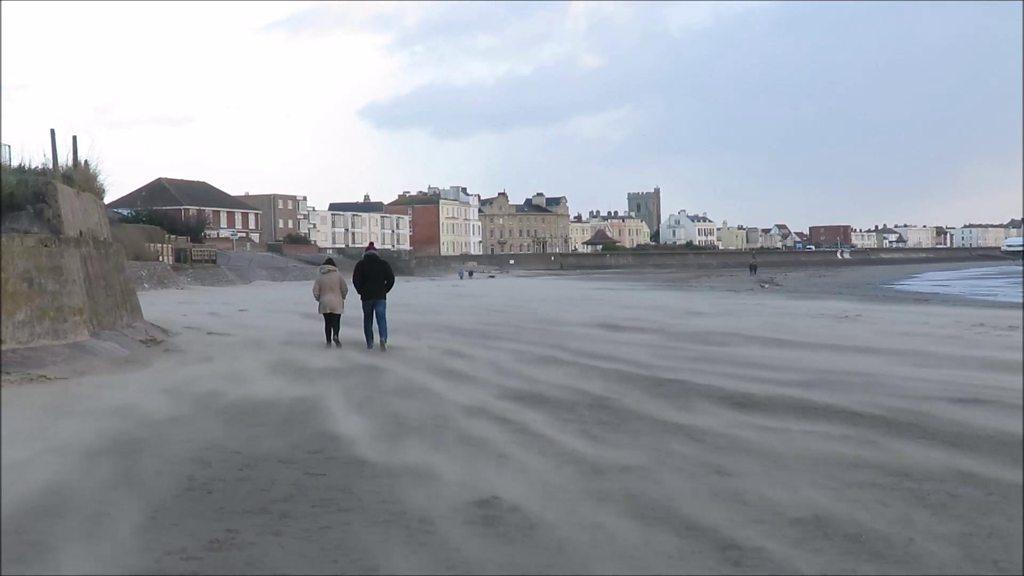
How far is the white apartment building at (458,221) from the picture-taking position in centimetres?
10038

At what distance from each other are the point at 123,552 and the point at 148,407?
2.14 ft

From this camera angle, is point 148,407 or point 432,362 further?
point 432,362

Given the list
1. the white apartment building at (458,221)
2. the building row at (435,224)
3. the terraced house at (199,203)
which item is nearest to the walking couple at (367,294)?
the building row at (435,224)

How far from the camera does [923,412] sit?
3.67 meters

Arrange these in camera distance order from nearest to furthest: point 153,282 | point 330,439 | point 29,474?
1. point 29,474
2. point 330,439
3. point 153,282

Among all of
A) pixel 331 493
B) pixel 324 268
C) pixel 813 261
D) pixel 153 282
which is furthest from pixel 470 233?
pixel 331 493

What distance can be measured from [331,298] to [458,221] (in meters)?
94.2

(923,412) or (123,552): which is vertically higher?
(923,412)

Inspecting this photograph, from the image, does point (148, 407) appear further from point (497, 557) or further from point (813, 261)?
point (813, 261)

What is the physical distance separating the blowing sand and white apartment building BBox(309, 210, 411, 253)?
8084 cm

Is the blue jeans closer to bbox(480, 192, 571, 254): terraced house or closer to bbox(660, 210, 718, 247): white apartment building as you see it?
bbox(480, 192, 571, 254): terraced house

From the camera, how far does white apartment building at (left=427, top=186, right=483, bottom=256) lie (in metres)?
100

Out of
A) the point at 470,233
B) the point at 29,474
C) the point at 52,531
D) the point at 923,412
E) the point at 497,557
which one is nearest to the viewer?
the point at 29,474

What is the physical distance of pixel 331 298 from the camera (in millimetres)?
11094
